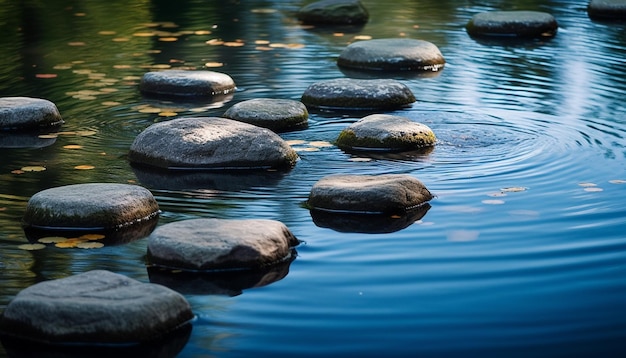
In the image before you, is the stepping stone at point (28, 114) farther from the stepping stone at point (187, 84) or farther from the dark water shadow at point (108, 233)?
the dark water shadow at point (108, 233)

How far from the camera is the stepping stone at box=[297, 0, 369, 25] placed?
14578 mm

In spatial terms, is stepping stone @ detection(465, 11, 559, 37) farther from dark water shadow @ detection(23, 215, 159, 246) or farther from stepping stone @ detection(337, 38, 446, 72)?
dark water shadow @ detection(23, 215, 159, 246)

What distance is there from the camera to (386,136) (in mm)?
7781

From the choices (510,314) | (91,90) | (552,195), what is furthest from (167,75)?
(510,314)

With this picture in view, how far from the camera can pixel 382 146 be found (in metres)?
7.80

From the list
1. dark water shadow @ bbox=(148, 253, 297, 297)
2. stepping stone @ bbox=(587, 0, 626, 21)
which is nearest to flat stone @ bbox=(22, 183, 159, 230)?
dark water shadow @ bbox=(148, 253, 297, 297)

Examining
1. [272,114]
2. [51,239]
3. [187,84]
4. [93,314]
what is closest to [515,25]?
[187,84]

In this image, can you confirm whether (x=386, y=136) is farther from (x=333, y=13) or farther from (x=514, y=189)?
(x=333, y=13)

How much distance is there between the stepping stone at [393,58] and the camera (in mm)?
11172

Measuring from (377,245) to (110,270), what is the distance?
4.58ft

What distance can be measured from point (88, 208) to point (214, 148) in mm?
1609

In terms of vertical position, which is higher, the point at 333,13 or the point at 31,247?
the point at 31,247

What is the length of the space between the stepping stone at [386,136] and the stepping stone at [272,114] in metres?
0.71

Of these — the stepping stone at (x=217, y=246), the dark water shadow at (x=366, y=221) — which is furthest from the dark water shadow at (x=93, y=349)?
the dark water shadow at (x=366, y=221)
